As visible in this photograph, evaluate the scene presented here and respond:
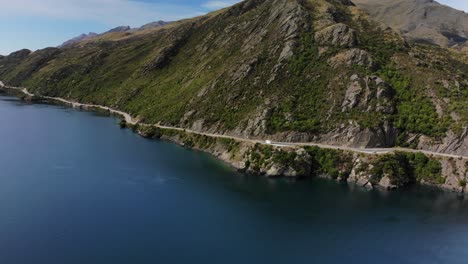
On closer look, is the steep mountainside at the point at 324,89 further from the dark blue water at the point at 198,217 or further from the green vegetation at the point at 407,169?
the dark blue water at the point at 198,217

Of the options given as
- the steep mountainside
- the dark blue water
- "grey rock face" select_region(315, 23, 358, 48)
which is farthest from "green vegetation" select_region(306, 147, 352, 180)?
"grey rock face" select_region(315, 23, 358, 48)

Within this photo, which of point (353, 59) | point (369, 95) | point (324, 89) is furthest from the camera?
point (353, 59)

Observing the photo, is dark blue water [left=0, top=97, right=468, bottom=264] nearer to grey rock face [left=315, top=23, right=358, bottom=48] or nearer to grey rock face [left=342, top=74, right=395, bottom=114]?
grey rock face [left=342, top=74, right=395, bottom=114]

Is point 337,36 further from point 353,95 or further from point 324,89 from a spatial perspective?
point 353,95

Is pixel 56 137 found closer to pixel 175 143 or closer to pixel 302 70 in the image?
pixel 175 143

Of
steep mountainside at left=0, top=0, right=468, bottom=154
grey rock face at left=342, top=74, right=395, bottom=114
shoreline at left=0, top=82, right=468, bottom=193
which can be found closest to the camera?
shoreline at left=0, top=82, right=468, bottom=193

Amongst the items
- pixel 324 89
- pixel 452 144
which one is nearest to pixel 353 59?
pixel 324 89
